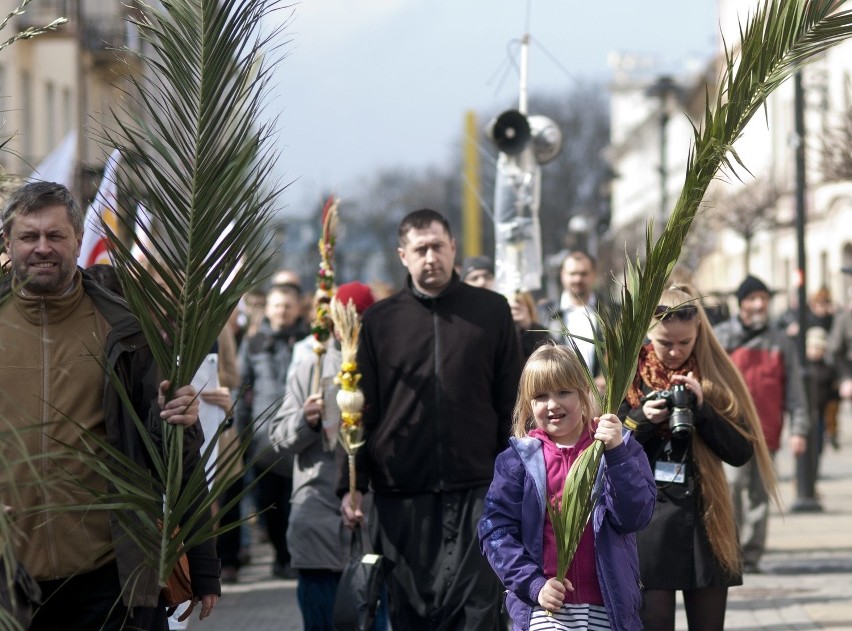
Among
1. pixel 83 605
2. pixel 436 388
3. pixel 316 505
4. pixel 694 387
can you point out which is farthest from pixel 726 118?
pixel 316 505

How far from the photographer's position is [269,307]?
13.3 m

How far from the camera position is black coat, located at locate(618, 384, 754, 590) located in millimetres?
6531

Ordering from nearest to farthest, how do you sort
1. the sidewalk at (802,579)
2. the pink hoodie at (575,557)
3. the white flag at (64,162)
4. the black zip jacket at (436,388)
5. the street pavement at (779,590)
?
the pink hoodie at (575,557) < the black zip jacket at (436,388) < the sidewalk at (802,579) < the street pavement at (779,590) < the white flag at (64,162)

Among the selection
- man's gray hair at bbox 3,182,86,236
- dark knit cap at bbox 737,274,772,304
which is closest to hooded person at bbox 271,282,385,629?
man's gray hair at bbox 3,182,86,236

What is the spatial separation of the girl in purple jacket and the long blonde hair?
42.9 inches

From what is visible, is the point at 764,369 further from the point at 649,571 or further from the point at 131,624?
the point at 131,624

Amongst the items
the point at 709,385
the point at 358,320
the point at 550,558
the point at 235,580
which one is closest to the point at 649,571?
the point at 709,385

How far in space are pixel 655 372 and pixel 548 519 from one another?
1.41 meters

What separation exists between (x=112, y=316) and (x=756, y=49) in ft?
6.70

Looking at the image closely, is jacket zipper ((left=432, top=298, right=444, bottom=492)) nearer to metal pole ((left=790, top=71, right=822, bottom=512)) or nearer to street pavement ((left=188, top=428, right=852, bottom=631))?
street pavement ((left=188, top=428, right=852, bottom=631))

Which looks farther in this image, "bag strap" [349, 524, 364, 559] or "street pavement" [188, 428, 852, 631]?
"street pavement" [188, 428, 852, 631]

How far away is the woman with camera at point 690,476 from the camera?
6523mm

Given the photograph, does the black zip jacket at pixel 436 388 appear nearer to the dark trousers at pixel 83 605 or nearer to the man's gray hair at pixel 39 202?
the dark trousers at pixel 83 605

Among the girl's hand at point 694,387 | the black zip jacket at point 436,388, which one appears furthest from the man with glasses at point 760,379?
the girl's hand at point 694,387
